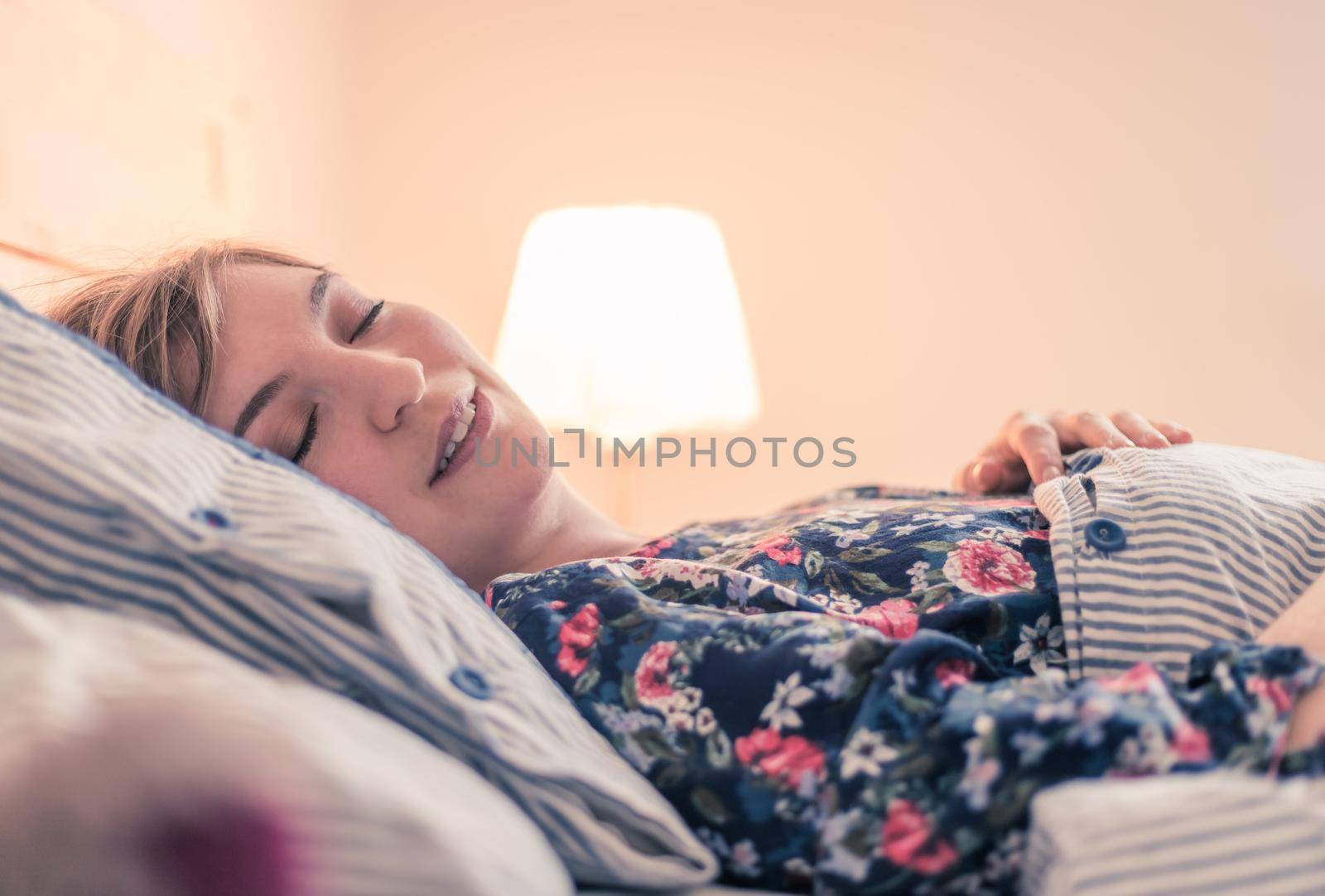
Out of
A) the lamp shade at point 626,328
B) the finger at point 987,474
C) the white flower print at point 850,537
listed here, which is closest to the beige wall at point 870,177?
the lamp shade at point 626,328

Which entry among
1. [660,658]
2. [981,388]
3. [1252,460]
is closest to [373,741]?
[660,658]

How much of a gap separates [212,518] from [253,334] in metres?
0.44

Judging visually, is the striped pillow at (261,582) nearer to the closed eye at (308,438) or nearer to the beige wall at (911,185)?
the closed eye at (308,438)

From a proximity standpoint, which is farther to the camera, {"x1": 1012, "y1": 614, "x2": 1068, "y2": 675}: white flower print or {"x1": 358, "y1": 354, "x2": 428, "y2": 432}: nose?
{"x1": 358, "y1": 354, "x2": 428, "y2": 432}: nose

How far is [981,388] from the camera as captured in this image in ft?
6.56

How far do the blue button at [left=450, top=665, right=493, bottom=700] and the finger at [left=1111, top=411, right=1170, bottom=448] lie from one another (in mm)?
691

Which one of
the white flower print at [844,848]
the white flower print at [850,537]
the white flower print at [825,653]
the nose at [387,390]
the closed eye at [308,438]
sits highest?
the nose at [387,390]

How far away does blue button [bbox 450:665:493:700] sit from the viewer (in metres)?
0.48

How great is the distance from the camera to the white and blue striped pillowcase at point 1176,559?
59cm

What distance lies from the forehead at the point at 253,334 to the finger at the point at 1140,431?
0.77 m

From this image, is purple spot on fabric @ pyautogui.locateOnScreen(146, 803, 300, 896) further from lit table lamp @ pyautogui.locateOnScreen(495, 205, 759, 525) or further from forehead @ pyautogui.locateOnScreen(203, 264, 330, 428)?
lit table lamp @ pyautogui.locateOnScreen(495, 205, 759, 525)

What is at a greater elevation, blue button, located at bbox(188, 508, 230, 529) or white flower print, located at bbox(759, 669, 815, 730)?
blue button, located at bbox(188, 508, 230, 529)

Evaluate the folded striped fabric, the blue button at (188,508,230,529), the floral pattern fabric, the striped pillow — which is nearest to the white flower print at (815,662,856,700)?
the floral pattern fabric

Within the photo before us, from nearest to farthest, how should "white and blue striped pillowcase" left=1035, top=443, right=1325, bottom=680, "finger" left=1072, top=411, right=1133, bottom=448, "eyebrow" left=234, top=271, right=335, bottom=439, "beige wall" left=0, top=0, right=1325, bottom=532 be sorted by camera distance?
"white and blue striped pillowcase" left=1035, top=443, right=1325, bottom=680 < "eyebrow" left=234, top=271, right=335, bottom=439 < "finger" left=1072, top=411, right=1133, bottom=448 < "beige wall" left=0, top=0, right=1325, bottom=532
